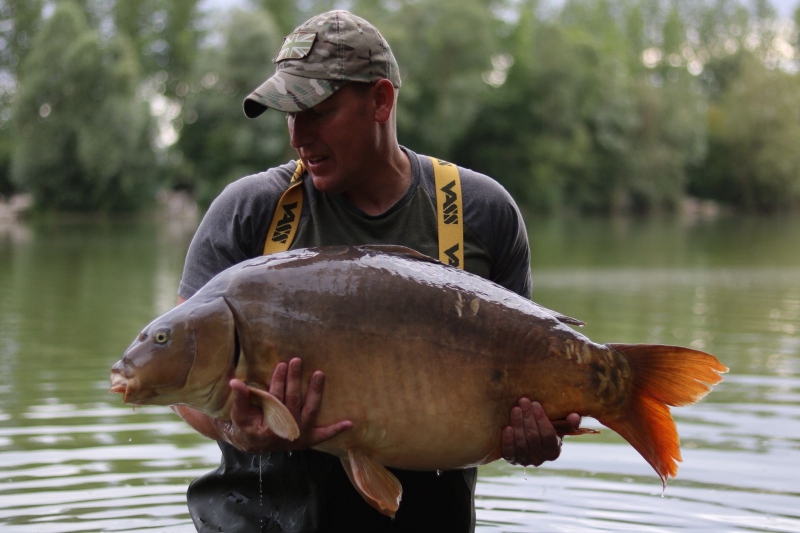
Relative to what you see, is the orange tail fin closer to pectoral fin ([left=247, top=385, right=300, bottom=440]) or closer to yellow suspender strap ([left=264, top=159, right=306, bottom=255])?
pectoral fin ([left=247, top=385, right=300, bottom=440])

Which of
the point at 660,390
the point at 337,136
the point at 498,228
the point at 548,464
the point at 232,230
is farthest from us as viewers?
the point at 548,464

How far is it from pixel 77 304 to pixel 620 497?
10.6 meters

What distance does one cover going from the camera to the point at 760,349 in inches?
416

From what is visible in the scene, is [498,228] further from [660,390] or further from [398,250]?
[660,390]

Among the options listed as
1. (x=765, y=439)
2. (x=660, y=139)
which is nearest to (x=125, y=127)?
(x=660, y=139)

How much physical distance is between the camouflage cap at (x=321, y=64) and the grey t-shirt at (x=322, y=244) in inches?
13.5

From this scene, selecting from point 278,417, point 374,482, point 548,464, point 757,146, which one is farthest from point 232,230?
point 757,146

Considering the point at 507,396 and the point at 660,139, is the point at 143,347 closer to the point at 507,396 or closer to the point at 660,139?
the point at 507,396

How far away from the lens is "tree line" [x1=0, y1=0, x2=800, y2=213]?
45344mm

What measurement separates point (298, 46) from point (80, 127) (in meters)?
44.6

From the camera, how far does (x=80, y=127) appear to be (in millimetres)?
45688

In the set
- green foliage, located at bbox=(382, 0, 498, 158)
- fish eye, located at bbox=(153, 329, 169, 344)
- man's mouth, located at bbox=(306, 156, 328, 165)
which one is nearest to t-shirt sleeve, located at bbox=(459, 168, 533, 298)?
man's mouth, located at bbox=(306, 156, 328, 165)

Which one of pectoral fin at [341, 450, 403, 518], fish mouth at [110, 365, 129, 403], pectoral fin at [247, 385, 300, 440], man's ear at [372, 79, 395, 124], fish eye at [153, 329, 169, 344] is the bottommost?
pectoral fin at [341, 450, 403, 518]

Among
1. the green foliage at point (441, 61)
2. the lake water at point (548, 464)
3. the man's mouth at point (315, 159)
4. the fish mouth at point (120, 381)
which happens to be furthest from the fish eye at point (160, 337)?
the green foliage at point (441, 61)
